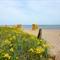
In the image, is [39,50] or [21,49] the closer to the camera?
[39,50]

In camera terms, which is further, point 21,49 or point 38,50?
point 21,49

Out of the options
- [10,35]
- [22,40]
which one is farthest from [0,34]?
[22,40]

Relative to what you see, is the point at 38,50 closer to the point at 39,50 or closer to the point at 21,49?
the point at 39,50

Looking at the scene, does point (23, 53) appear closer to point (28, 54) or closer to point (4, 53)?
point (28, 54)

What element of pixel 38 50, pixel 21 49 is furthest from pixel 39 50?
pixel 21 49

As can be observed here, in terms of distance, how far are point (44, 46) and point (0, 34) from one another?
5.58ft

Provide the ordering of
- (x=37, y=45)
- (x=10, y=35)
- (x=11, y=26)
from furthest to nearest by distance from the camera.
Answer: (x=11, y=26) < (x=10, y=35) < (x=37, y=45)

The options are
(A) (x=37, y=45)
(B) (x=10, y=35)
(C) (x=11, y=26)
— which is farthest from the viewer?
(C) (x=11, y=26)

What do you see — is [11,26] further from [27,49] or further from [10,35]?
[27,49]

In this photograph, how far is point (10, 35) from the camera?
783 centimetres

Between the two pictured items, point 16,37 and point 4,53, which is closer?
point 4,53

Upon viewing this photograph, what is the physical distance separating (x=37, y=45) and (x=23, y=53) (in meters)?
0.61

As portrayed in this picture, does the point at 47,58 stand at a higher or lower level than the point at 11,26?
lower

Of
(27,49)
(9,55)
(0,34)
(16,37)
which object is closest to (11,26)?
(0,34)
